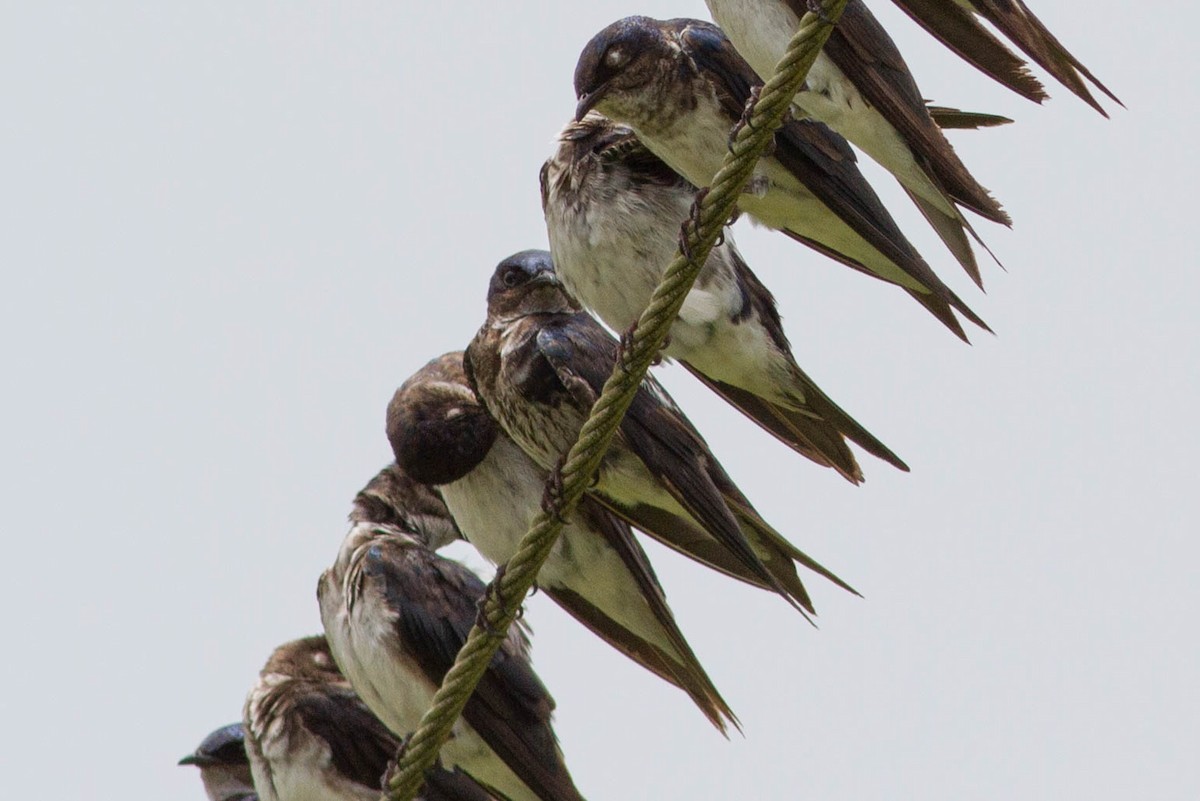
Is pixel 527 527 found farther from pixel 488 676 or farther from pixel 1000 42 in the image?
pixel 1000 42

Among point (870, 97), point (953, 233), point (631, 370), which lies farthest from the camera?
point (870, 97)

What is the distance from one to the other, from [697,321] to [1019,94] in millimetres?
1231

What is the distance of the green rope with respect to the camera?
146 inches

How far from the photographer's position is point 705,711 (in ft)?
19.0

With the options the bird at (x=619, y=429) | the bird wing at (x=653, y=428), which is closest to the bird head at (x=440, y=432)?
the bird at (x=619, y=429)

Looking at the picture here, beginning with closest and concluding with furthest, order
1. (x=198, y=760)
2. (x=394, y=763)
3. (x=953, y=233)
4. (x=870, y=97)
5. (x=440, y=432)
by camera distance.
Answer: (x=953, y=233) → (x=870, y=97) → (x=394, y=763) → (x=440, y=432) → (x=198, y=760)

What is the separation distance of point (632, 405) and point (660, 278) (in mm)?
347

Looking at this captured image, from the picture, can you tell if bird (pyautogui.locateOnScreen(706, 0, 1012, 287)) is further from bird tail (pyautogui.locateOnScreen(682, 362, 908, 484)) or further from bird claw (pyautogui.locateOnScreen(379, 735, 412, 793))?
bird claw (pyautogui.locateOnScreen(379, 735, 412, 793))

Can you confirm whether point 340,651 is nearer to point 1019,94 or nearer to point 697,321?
point 697,321

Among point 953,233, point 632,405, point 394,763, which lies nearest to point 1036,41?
point 953,233

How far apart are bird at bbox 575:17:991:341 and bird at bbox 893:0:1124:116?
2.20ft

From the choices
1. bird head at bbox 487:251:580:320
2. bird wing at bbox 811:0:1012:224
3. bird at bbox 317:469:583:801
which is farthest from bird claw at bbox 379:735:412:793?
bird wing at bbox 811:0:1012:224

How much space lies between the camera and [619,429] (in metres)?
5.45

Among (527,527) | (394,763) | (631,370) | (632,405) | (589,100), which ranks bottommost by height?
(394,763)
